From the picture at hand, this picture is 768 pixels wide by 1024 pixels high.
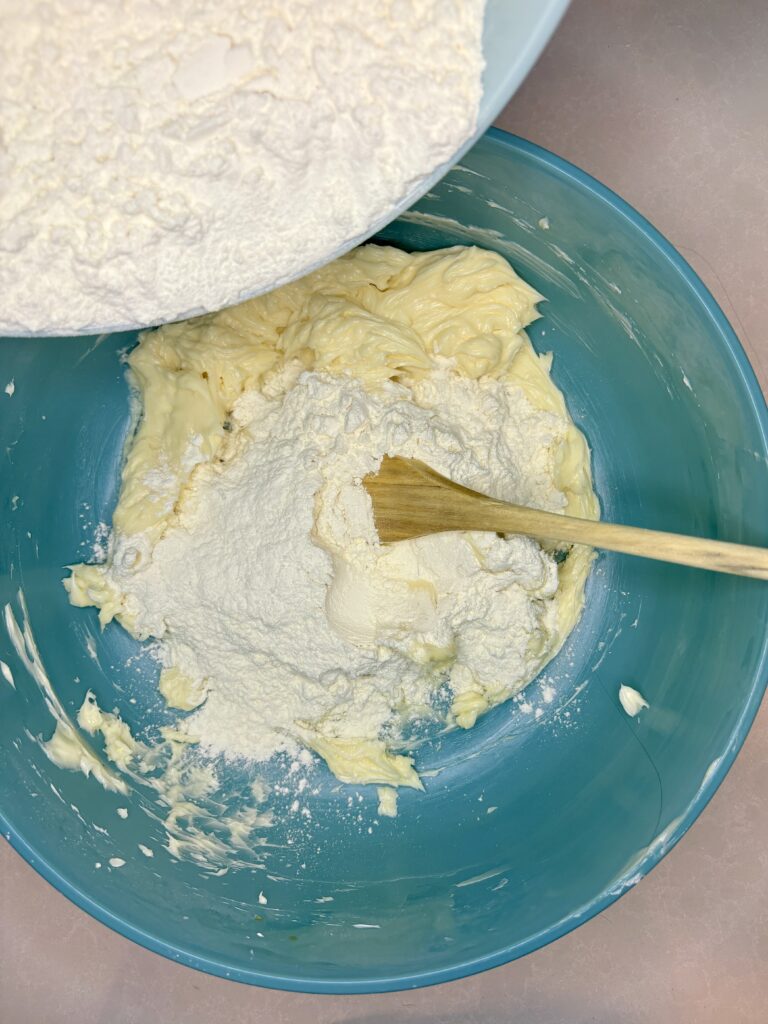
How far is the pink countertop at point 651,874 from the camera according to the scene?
1.56m

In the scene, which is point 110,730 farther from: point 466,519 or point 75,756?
point 466,519

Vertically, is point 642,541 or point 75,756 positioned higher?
point 642,541

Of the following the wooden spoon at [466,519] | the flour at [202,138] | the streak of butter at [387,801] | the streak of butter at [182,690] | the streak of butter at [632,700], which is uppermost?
the flour at [202,138]

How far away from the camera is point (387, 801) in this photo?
1.66 metres

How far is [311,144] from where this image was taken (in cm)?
103

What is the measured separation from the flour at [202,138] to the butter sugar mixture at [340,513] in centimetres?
45

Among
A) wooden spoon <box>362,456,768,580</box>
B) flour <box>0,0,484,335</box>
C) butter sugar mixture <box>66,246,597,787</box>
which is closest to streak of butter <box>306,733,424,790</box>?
butter sugar mixture <box>66,246,597,787</box>

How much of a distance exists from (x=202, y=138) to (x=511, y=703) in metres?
1.17

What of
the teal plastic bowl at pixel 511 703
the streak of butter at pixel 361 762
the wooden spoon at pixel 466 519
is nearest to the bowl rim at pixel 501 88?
the teal plastic bowl at pixel 511 703

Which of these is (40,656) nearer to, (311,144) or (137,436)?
(137,436)

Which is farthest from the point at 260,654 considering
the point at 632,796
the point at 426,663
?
the point at 632,796

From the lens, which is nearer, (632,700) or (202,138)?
(202,138)

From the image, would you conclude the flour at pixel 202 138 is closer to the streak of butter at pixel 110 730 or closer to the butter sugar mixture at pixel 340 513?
the butter sugar mixture at pixel 340 513

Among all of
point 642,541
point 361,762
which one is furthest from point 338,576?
point 642,541
